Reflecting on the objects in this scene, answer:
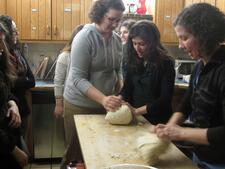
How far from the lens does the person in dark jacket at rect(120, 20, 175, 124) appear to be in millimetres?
2027

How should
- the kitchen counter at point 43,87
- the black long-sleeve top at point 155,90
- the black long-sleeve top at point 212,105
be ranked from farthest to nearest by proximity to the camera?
the kitchen counter at point 43,87 → the black long-sleeve top at point 155,90 → the black long-sleeve top at point 212,105

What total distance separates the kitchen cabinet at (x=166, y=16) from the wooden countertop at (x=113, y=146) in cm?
227

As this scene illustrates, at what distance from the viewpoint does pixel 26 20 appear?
3748 millimetres

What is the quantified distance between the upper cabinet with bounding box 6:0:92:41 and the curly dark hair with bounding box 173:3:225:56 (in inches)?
102

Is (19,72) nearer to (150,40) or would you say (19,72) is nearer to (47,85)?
(47,85)

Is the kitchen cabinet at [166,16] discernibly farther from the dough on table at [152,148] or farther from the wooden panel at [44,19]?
the dough on table at [152,148]

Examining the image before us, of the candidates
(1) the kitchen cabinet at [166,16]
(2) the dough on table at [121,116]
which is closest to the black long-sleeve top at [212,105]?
(2) the dough on table at [121,116]

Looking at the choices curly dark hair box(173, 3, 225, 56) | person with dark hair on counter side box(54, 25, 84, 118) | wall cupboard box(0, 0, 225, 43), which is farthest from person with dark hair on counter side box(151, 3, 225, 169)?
wall cupboard box(0, 0, 225, 43)

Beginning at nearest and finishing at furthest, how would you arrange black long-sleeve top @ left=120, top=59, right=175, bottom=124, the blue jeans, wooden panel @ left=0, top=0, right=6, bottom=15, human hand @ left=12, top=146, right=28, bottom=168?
the blue jeans < human hand @ left=12, top=146, right=28, bottom=168 < black long-sleeve top @ left=120, top=59, right=175, bottom=124 < wooden panel @ left=0, top=0, right=6, bottom=15

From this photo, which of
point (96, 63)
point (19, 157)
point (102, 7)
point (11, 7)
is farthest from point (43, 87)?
point (19, 157)

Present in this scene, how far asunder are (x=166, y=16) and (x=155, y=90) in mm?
2177

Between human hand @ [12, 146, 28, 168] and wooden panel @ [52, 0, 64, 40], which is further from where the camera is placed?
wooden panel @ [52, 0, 64, 40]

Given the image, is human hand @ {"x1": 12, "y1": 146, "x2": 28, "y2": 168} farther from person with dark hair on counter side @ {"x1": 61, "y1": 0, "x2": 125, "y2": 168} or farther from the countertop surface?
the countertop surface

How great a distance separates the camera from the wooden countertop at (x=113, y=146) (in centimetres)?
137
